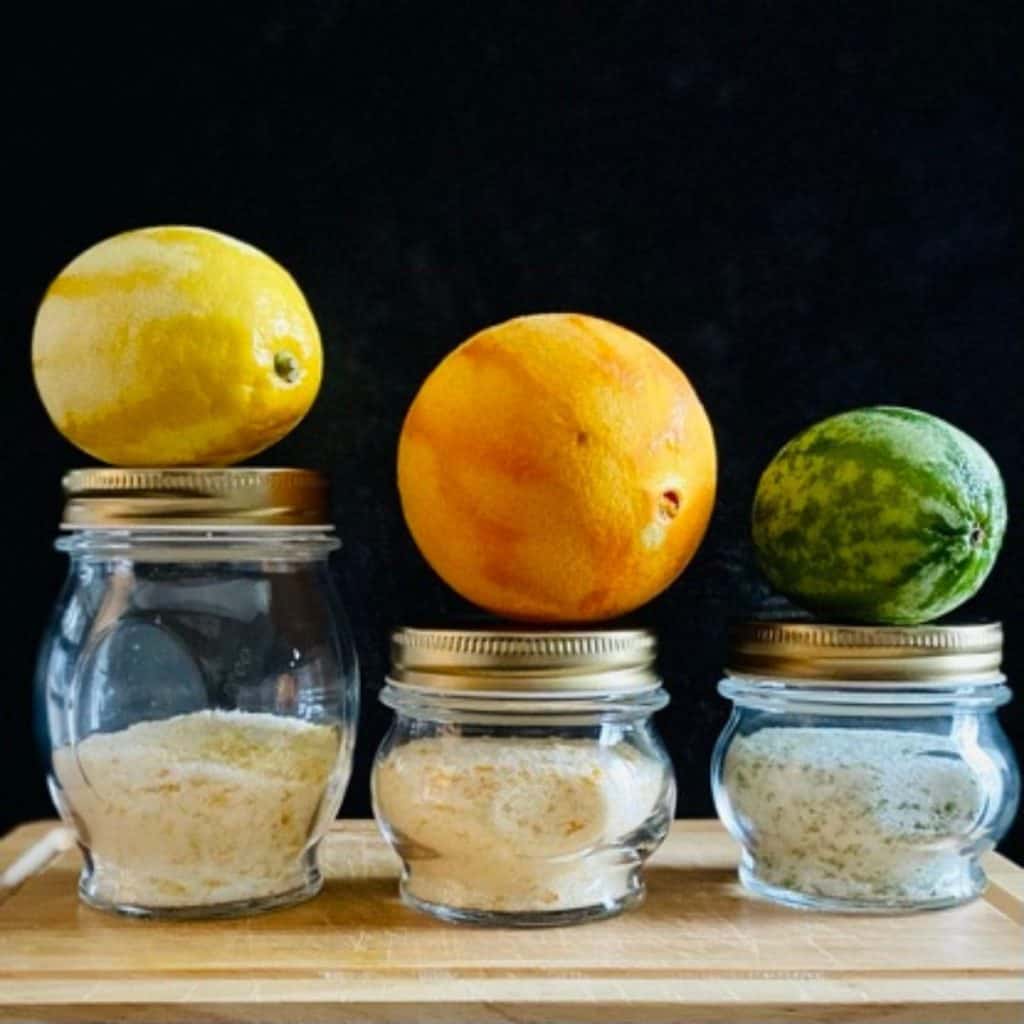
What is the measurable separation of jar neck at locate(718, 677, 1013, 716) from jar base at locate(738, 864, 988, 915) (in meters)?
0.09

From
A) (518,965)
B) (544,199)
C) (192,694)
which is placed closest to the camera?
(518,965)

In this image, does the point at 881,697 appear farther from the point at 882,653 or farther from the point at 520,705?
the point at 520,705

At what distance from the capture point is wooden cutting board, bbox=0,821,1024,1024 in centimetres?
67

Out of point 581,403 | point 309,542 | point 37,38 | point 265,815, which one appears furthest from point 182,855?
point 37,38

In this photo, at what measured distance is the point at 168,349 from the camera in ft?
2.62

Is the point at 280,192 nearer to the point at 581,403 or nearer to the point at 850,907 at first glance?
the point at 581,403

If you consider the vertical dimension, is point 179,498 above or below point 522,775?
above

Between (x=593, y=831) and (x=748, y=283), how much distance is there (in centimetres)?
42

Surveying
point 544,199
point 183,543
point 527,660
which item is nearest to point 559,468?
point 527,660

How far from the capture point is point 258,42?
1028 millimetres

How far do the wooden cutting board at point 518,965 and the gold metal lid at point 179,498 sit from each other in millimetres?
202

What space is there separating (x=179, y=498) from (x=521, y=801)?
0.75 feet

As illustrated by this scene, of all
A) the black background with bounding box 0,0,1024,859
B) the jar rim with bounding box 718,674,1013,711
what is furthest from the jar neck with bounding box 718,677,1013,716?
the black background with bounding box 0,0,1024,859

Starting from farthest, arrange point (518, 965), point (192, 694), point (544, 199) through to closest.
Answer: point (544, 199) → point (192, 694) → point (518, 965)
